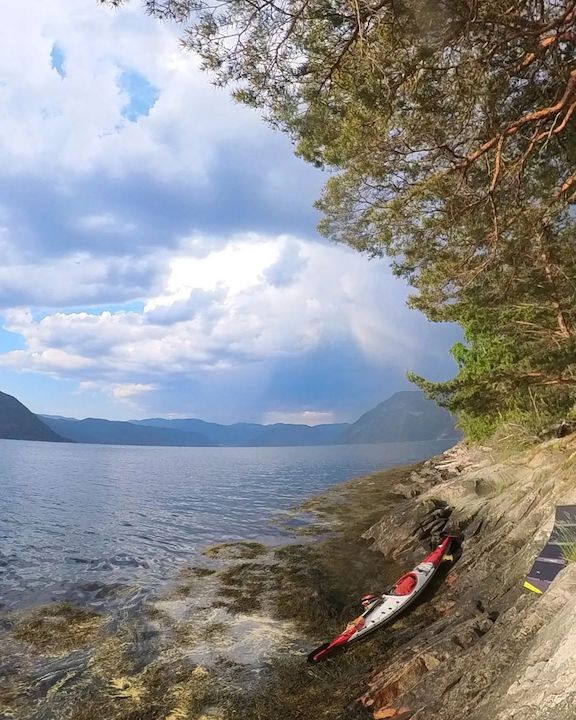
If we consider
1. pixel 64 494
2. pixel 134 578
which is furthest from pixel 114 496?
pixel 134 578

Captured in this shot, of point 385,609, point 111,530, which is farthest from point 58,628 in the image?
point 111,530

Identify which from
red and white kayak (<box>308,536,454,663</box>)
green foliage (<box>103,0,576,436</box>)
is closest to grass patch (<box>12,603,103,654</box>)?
red and white kayak (<box>308,536,454,663</box>)

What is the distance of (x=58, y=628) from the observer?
43.0 ft

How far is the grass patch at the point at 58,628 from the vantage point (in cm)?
1204

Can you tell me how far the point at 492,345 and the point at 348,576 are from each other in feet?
50.3

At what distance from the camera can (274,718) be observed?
27.2 ft

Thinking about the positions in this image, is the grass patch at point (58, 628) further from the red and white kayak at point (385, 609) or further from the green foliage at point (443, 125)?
the green foliage at point (443, 125)

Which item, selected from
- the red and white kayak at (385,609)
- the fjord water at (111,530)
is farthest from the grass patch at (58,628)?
the red and white kayak at (385,609)

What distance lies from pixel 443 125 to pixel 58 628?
1584cm

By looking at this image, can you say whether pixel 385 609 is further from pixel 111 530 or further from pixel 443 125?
pixel 111 530

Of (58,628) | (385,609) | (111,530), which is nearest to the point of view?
(385,609)

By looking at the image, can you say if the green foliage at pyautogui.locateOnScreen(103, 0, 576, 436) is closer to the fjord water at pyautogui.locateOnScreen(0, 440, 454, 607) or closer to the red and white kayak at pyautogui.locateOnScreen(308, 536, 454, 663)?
the red and white kayak at pyautogui.locateOnScreen(308, 536, 454, 663)

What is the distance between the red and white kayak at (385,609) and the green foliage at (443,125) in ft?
27.2

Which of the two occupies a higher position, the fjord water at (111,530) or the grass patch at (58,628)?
the grass patch at (58,628)
